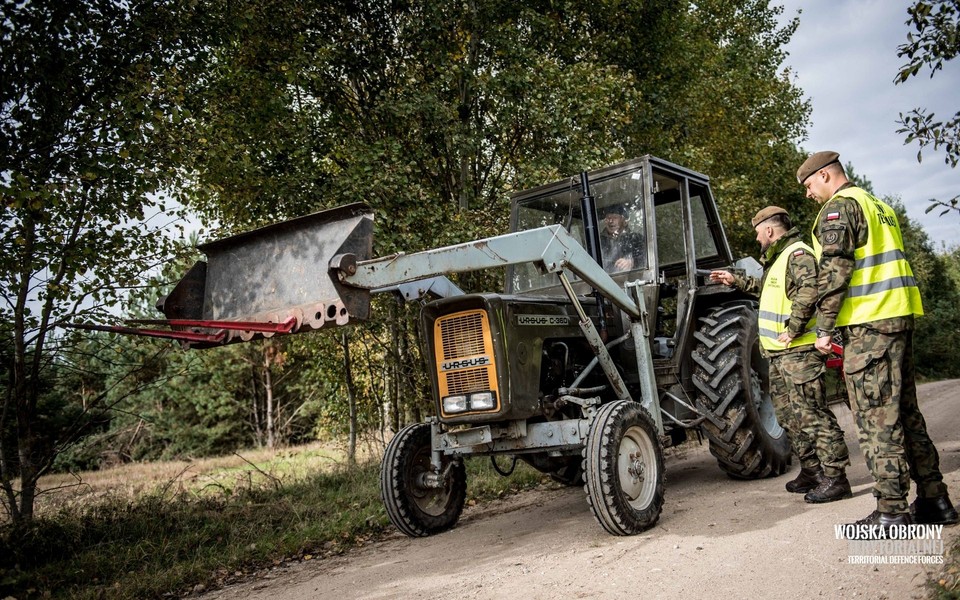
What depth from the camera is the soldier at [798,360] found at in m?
4.81

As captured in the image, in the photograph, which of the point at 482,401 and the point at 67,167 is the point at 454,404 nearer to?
the point at 482,401

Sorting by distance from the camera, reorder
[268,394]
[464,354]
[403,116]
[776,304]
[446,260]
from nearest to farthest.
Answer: [446,260] < [464,354] < [776,304] < [403,116] < [268,394]

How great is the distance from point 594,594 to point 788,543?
1.22 m

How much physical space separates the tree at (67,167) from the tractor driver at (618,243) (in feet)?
11.4

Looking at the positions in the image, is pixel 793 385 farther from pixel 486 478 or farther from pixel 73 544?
pixel 73 544

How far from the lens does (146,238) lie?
584 centimetres

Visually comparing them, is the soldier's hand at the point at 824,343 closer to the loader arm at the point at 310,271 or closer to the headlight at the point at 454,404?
the loader arm at the point at 310,271

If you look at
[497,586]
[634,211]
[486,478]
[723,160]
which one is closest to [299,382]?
[723,160]

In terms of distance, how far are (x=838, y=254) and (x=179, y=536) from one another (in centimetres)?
486

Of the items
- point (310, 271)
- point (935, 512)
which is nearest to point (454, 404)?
point (310, 271)

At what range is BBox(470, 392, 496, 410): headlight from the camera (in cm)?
478

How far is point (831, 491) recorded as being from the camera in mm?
4816

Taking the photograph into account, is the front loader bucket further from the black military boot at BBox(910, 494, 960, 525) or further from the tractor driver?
the black military boot at BBox(910, 494, 960, 525)

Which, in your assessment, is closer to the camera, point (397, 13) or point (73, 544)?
point (73, 544)
